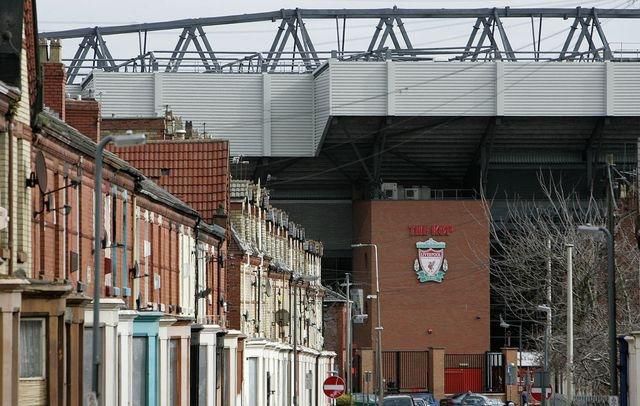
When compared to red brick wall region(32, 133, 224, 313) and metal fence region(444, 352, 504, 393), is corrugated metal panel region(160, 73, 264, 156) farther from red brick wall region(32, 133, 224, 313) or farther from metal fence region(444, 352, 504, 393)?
red brick wall region(32, 133, 224, 313)

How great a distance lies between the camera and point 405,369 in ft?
420

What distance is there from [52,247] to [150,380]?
377 inches

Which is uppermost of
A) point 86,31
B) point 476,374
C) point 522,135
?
point 86,31

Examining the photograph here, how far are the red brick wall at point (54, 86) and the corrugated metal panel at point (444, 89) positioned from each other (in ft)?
279

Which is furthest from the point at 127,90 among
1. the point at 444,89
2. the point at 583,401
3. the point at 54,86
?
the point at 54,86

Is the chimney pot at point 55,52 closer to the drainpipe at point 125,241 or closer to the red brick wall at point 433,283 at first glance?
the drainpipe at point 125,241

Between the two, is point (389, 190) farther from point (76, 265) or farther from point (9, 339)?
point (9, 339)

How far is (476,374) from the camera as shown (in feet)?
424

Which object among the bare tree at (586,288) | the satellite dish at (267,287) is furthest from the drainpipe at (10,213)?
the satellite dish at (267,287)

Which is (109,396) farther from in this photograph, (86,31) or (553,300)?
(86,31)

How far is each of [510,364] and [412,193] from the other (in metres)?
22.8

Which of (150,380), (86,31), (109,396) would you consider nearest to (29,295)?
(109,396)

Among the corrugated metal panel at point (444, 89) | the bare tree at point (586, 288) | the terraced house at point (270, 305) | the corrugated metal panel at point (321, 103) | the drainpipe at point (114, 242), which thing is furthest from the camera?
the corrugated metal panel at point (321, 103)

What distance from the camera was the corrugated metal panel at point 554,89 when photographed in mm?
124125
